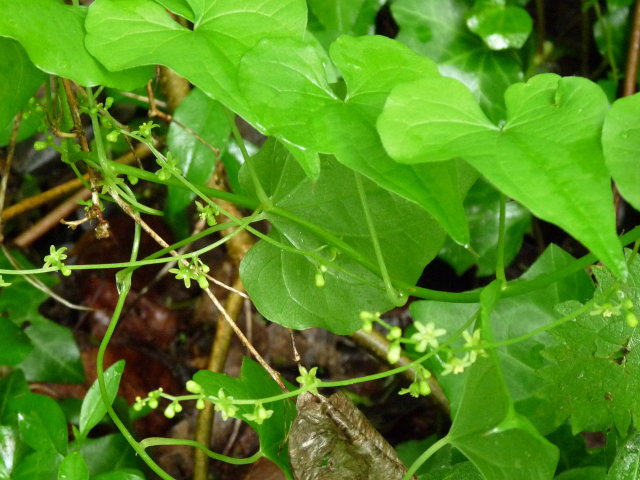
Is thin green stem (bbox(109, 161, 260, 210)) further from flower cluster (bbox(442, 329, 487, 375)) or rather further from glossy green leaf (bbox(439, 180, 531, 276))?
glossy green leaf (bbox(439, 180, 531, 276))

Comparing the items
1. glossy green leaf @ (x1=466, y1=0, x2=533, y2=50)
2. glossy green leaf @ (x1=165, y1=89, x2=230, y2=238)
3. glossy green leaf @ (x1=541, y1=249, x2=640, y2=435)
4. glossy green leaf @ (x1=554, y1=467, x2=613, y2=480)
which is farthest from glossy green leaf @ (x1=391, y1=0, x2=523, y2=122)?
glossy green leaf @ (x1=554, y1=467, x2=613, y2=480)

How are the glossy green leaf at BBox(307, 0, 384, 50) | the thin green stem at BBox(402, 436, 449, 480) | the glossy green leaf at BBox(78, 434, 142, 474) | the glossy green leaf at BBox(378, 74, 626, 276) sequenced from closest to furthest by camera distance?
the glossy green leaf at BBox(378, 74, 626, 276), the thin green stem at BBox(402, 436, 449, 480), the glossy green leaf at BBox(78, 434, 142, 474), the glossy green leaf at BBox(307, 0, 384, 50)

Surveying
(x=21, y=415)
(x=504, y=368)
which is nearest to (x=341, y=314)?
(x=504, y=368)

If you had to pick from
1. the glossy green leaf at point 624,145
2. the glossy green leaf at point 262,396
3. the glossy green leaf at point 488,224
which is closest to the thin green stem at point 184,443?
the glossy green leaf at point 262,396

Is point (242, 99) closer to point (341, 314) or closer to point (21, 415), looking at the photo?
point (341, 314)

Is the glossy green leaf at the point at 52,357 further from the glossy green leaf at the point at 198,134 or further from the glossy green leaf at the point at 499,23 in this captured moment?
the glossy green leaf at the point at 499,23

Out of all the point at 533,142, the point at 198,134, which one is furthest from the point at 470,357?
the point at 198,134
